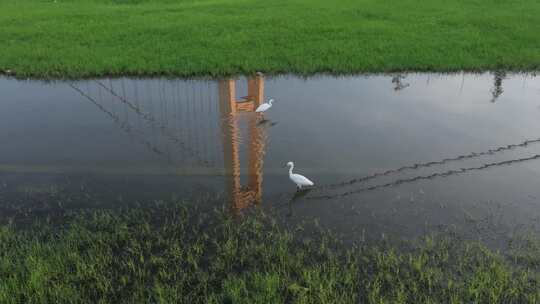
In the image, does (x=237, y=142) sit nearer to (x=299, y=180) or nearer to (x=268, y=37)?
(x=299, y=180)

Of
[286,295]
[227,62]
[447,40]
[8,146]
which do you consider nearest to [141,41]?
[227,62]

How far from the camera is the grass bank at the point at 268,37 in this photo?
1115cm

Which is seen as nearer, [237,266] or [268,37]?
[237,266]

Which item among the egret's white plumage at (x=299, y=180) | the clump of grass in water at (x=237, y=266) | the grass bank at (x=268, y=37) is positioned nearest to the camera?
the clump of grass in water at (x=237, y=266)

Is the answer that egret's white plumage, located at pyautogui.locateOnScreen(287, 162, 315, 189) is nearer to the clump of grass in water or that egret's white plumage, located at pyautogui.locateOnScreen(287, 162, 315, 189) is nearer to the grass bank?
the clump of grass in water

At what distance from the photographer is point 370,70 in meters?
11.1

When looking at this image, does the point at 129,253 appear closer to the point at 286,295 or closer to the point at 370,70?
the point at 286,295

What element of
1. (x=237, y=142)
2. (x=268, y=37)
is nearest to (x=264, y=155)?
(x=237, y=142)

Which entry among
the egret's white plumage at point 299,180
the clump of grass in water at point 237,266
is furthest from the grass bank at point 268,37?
the clump of grass in water at point 237,266

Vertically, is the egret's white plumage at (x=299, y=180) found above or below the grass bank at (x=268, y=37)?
below

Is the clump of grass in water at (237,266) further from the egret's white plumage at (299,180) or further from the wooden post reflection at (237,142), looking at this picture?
the egret's white plumage at (299,180)

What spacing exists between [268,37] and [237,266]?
8601 millimetres

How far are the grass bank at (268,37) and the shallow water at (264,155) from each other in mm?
672

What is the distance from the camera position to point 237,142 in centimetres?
802
